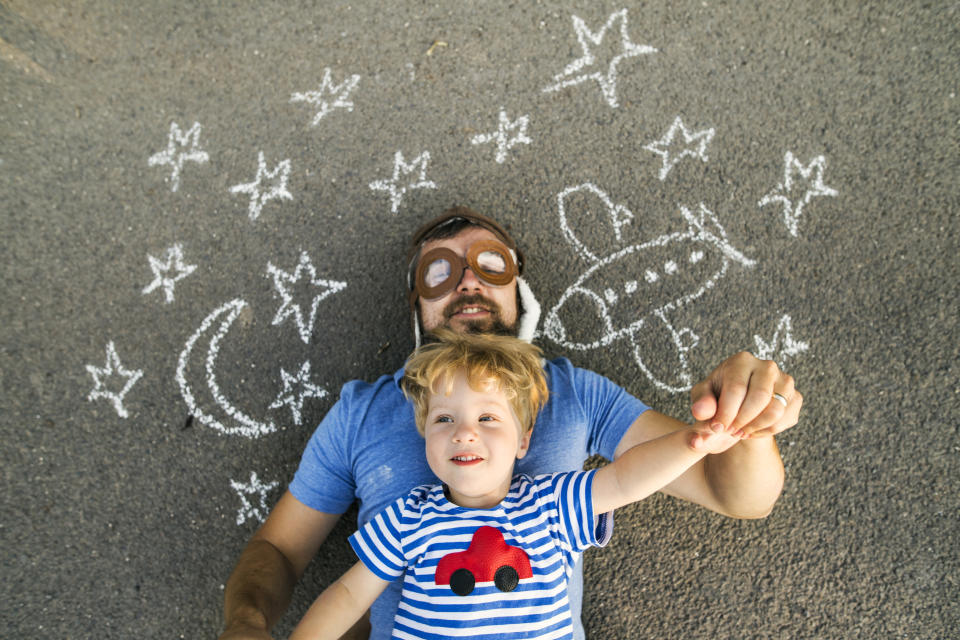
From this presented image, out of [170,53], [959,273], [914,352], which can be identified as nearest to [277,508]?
[170,53]

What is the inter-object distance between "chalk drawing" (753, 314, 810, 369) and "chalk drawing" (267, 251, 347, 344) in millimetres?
1856

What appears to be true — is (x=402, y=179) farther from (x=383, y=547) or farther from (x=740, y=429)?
(x=740, y=429)

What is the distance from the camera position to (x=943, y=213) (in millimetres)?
2512

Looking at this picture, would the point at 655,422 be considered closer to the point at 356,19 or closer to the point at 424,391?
the point at 424,391

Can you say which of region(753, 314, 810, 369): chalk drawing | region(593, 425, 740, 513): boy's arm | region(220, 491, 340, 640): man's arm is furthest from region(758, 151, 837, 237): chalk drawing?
region(220, 491, 340, 640): man's arm

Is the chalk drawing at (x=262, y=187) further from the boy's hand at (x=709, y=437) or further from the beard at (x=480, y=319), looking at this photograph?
the boy's hand at (x=709, y=437)

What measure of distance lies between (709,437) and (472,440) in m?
0.64

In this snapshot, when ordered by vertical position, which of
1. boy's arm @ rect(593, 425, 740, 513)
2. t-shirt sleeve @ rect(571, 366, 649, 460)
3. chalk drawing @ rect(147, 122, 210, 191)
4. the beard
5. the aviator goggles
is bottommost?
boy's arm @ rect(593, 425, 740, 513)

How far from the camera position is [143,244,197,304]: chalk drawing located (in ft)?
9.07

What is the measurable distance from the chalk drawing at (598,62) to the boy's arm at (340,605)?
217 cm

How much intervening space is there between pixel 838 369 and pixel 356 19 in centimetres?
268

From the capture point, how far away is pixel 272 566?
7.27 ft

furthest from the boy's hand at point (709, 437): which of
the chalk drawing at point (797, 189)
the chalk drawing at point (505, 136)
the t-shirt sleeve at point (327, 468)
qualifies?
the chalk drawing at point (505, 136)

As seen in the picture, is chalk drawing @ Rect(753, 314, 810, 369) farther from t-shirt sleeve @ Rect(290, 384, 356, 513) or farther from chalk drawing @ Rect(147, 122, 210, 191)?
chalk drawing @ Rect(147, 122, 210, 191)
